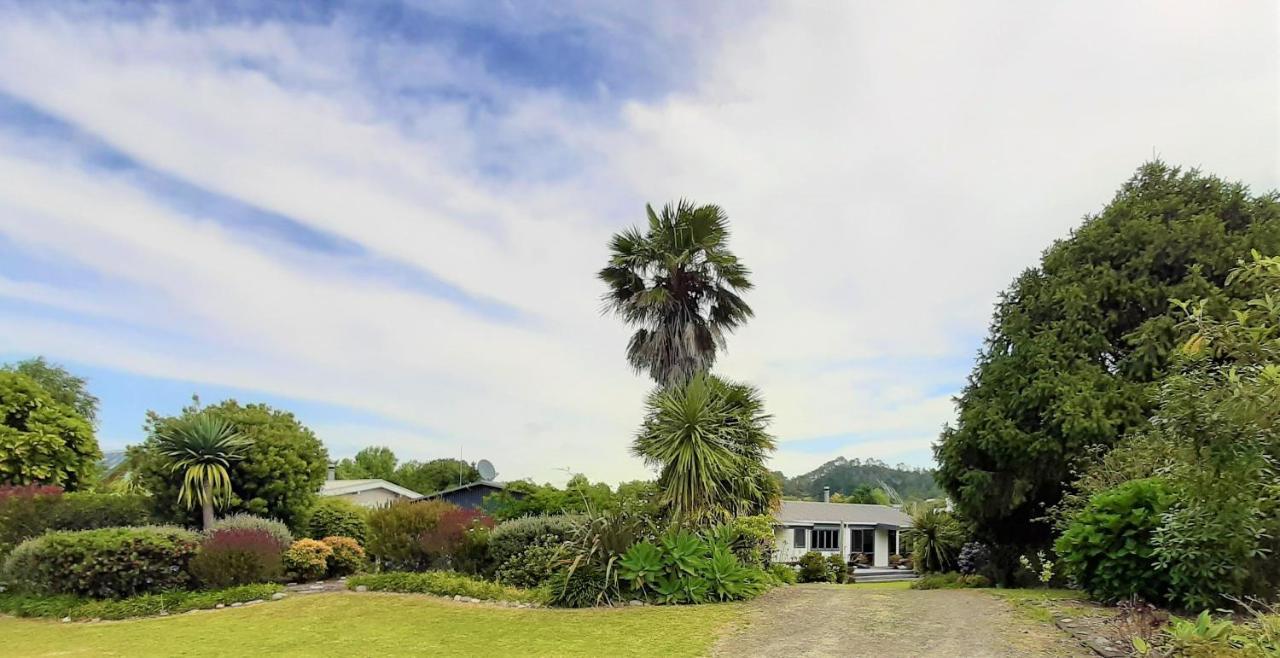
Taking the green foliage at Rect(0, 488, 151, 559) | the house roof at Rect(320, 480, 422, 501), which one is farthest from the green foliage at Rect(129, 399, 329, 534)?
the house roof at Rect(320, 480, 422, 501)

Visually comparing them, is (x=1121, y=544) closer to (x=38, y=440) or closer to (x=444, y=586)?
(x=444, y=586)

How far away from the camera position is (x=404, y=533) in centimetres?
1221

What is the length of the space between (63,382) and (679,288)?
29961 mm

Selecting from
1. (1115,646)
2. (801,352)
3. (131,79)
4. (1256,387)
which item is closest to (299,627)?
(131,79)

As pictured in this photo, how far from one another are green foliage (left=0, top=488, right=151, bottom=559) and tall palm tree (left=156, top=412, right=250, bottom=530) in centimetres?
150

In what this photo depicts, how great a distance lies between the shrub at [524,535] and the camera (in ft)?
37.8

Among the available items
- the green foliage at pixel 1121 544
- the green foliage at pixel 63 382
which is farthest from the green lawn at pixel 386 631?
the green foliage at pixel 63 382

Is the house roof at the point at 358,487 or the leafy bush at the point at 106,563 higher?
the house roof at the point at 358,487

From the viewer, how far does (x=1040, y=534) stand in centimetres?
1451

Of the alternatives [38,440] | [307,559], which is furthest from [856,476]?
[38,440]

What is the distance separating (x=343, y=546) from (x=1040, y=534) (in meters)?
14.8

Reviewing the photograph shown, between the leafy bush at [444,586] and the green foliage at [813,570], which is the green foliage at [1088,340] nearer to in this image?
the green foliage at [813,570]

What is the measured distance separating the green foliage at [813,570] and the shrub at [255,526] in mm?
15048

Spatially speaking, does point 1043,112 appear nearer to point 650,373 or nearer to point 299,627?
point 650,373
